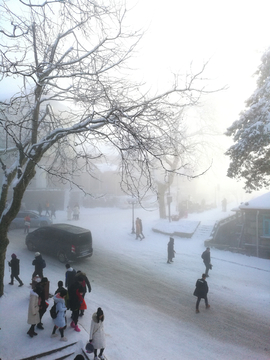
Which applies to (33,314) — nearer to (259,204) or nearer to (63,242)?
(63,242)

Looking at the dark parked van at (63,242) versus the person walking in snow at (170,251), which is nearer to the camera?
the dark parked van at (63,242)

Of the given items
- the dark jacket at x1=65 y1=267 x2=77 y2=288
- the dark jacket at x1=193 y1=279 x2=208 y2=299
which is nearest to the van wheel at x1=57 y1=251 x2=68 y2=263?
the dark jacket at x1=65 y1=267 x2=77 y2=288

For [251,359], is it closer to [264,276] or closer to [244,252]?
[264,276]

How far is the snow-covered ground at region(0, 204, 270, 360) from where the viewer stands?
612 centimetres

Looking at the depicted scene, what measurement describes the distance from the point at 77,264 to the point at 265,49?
13.9 metres

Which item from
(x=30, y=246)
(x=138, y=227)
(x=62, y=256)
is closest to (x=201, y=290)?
(x=62, y=256)

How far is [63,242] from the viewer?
1262cm

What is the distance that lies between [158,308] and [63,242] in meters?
6.32

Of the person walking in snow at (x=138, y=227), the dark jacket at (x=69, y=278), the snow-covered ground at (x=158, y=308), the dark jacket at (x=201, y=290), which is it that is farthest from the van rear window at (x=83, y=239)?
the dark jacket at (x=201, y=290)

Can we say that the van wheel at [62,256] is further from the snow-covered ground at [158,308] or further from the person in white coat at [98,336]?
the person in white coat at [98,336]

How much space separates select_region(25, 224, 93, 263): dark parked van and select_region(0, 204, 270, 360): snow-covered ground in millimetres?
519

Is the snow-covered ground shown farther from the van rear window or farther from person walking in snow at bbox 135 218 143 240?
person walking in snow at bbox 135 218 143 240

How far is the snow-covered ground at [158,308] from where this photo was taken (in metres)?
6.12

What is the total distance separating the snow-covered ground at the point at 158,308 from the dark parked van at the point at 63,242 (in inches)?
20.5
